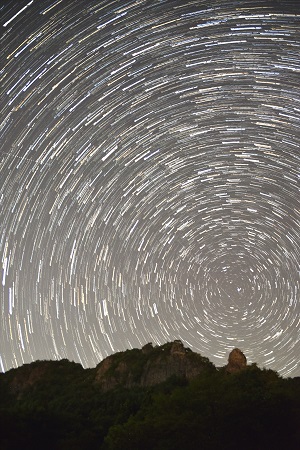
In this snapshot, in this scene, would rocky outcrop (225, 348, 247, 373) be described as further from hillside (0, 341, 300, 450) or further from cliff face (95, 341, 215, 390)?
cliff face (95, 341, 215, 390)

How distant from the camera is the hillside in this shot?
2292 cm

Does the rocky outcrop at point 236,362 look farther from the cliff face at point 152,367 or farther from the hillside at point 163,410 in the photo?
the cliff face at point 152,367

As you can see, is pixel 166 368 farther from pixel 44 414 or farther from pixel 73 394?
pixel 44 414

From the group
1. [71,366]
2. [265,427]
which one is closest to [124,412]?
[265,427]

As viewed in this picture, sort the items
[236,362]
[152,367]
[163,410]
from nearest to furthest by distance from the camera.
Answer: [163,410] < [152,367] < [236,362]

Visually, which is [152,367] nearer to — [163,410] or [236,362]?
[236,362]

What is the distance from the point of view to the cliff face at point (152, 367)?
34.2m

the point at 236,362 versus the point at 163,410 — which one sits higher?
the point at 236,362

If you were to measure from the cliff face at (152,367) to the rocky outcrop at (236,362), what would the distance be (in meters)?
1.33

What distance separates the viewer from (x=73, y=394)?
33531 millimetres

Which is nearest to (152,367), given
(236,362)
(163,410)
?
(236,362)

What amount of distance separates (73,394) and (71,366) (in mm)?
A: 6651

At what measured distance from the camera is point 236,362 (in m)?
35.2

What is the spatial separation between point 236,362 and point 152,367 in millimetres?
5511
